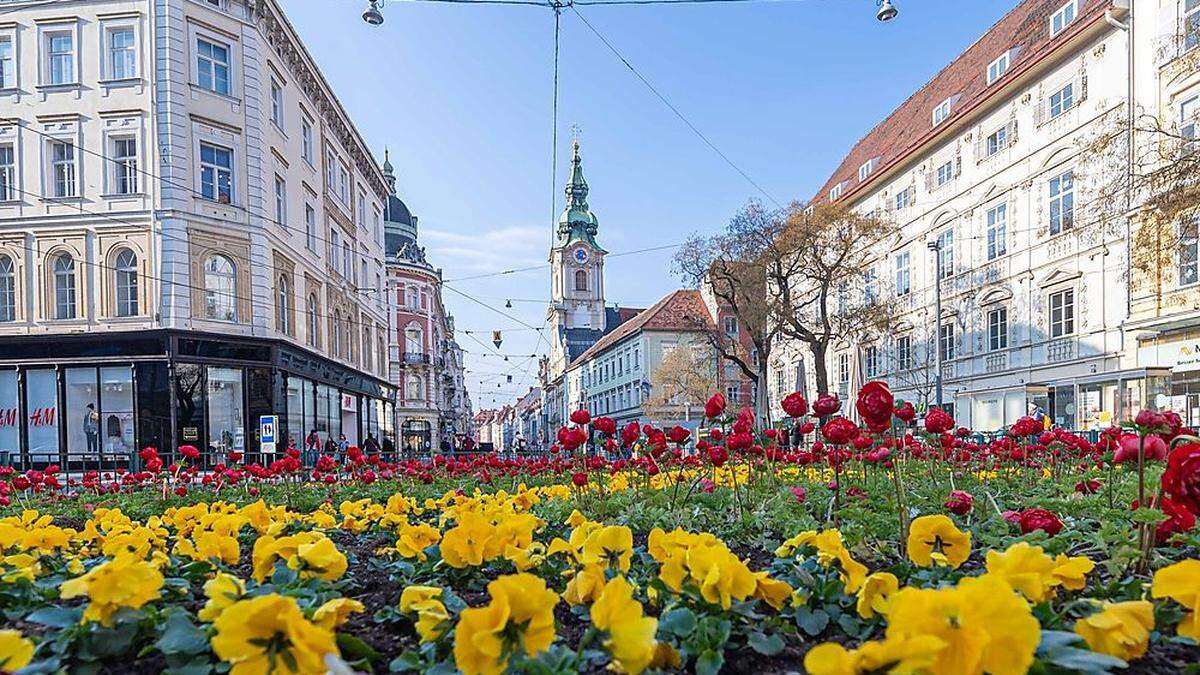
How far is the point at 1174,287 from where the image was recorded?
16766 mm

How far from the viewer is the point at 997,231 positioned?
23.7m

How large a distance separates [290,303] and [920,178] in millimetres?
25553

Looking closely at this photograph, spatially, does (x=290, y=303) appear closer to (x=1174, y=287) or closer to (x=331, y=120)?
(x=331, y=120)

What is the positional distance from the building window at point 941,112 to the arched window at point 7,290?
31.9 m

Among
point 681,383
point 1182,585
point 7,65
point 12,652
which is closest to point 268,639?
point 12,652

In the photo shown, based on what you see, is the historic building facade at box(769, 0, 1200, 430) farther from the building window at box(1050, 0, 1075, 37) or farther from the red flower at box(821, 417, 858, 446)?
the red flower at box(821, 417, 858, 446)

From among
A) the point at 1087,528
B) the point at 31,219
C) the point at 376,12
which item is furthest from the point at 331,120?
the point at 1087,528

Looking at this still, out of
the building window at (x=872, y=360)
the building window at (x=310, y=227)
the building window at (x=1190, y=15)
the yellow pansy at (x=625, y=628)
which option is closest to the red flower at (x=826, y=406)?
the yellow pansy at (x=625, y=628)

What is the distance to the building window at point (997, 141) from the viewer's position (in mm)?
23203

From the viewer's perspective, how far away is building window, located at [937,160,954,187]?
1027 inches

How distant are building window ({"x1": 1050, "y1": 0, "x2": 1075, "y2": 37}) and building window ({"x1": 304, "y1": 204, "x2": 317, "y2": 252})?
85.4 ft

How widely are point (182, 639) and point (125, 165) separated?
2180cm

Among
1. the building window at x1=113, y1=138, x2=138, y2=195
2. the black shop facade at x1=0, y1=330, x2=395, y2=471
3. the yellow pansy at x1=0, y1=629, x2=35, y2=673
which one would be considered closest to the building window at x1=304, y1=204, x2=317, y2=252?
the building window at x1=113, y1=138, x2=138, y2=195

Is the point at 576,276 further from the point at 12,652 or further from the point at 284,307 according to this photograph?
the point at 12,652
